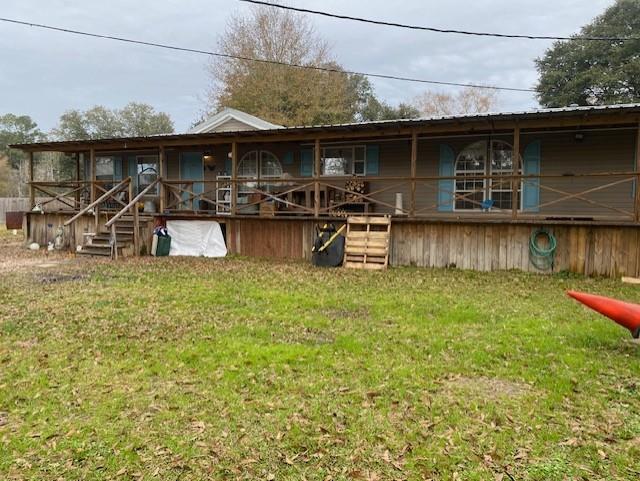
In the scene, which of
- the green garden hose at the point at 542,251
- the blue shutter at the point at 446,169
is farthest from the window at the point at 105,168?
the green garden hose at the point at 542,251

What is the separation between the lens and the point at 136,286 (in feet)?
25.5

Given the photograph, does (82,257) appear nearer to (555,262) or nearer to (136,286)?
(136,286)

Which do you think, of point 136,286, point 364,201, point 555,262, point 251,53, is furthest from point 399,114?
point 136,286

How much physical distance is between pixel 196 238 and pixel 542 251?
25.8ft

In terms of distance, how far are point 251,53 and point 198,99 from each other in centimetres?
496

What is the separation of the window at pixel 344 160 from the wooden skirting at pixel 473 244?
9.94ft

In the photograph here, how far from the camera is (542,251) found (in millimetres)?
8867

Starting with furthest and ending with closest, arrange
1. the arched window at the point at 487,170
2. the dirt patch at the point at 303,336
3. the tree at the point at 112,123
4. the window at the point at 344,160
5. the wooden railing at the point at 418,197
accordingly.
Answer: the tree at the point at 112,123 < the window at the point at 344,160 < the arched window at the point at 487,170 < the wooden railing at the point at 418,197 < the dirt patch at the point at 303,336

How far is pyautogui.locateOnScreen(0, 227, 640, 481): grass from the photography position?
2.71 metres

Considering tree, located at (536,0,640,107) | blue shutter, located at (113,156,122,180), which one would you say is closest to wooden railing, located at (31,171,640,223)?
blue shutter, located at (113,156,122,180)

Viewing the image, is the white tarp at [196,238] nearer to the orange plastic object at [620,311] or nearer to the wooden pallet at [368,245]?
the wooden pallet at [368,245]

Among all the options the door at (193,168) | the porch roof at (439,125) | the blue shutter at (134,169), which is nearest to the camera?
the porch roof at (439,125)

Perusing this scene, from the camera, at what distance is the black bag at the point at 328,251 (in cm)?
996

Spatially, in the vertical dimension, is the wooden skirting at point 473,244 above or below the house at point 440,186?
below
